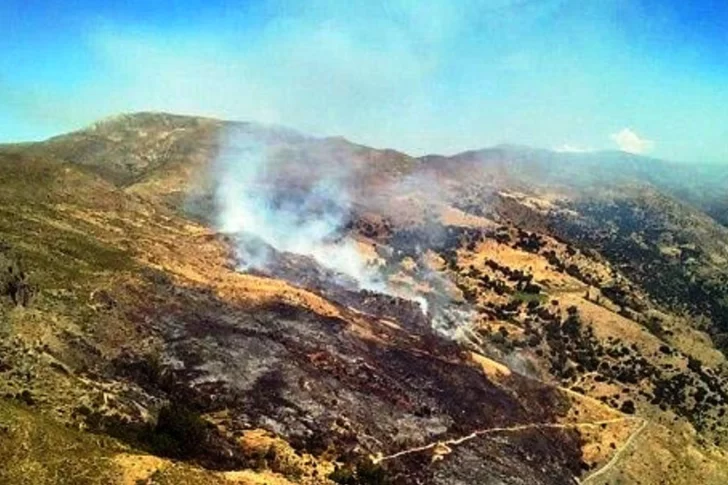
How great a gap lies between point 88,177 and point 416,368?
79.9 meters

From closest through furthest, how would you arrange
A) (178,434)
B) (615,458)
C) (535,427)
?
1. (178,434)
2. (615,458)
3. (535,427)

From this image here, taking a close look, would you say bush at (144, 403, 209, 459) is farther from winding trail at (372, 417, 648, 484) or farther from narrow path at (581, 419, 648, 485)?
narrow path at (581, 419, 648, 485)

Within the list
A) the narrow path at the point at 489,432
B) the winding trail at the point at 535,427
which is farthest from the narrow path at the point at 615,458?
the narrow path at the point at 489,432

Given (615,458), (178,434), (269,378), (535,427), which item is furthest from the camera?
(535,427)

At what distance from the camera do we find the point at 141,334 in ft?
309

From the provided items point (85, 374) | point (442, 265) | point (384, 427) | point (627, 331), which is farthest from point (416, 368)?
point (442, 265)

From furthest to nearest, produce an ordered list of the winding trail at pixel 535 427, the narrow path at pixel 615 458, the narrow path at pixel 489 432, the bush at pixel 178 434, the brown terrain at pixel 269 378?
1. the narrow path at pixel 615 458
2. the winding trail at pixel 535 427
3. the narrow path at pixel 489 432
4. the brown terrain at pixel 269 378
5. the bush at pixel 178 434

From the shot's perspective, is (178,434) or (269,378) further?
(269,378)

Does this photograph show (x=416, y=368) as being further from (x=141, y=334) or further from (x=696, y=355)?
(x=696, y=355)

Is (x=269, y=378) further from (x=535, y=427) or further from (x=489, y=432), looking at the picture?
(x=535, y=427)

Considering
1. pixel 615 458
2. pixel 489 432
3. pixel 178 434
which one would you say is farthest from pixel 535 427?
pixel 178 434

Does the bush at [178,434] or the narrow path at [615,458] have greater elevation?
the bush at [178,434]

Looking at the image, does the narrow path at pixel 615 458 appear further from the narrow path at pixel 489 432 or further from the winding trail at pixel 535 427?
the narrow path at pixel 489 432

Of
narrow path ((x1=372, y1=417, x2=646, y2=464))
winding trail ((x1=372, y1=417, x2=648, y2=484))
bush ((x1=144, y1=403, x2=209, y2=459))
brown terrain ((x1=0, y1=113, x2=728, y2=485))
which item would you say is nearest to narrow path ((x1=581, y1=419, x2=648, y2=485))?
winding trail ((x1=372, y1=417, x2=648, y2=484))
